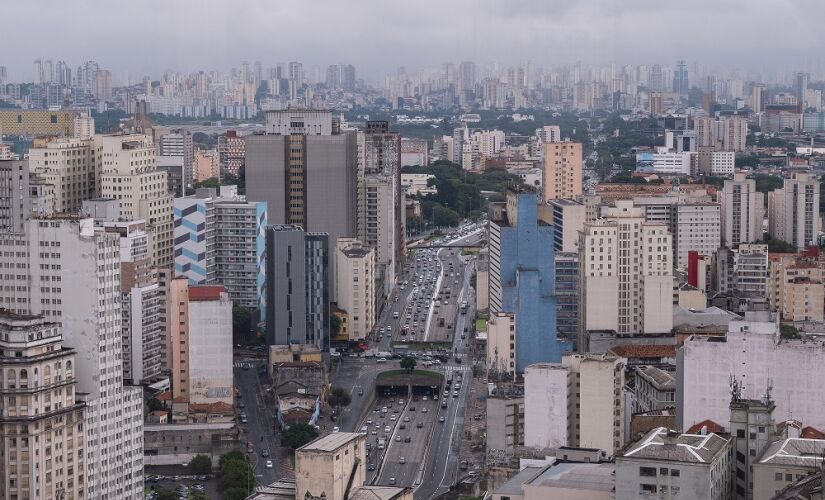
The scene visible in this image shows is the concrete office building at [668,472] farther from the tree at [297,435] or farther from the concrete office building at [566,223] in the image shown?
the concrete office building at [566,223]

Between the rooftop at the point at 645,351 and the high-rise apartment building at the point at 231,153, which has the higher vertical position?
the high-rise apartment building at the point at 231,153

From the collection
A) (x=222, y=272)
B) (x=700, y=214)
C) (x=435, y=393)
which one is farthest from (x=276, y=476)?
(x=700, y=214)

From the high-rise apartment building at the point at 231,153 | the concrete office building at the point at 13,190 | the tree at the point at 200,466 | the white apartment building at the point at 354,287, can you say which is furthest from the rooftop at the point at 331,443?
the high-rise apartment building at the point at 231,153

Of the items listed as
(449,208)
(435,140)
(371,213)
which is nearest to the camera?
(371,213)

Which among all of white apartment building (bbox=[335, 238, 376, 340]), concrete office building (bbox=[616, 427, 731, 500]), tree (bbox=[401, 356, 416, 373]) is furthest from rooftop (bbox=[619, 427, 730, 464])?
white apartment building (bbox=[335, 238, 376, 340])

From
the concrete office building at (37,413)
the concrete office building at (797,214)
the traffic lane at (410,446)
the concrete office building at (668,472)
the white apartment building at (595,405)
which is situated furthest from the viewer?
the concrete office building at (797,214)

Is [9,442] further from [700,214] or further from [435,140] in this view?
[435,140]

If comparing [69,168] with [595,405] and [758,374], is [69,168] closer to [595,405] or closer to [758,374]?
[595,405]

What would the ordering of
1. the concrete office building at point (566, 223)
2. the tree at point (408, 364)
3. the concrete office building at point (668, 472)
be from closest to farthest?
the concrete office building at point (668, 472) → the tree at point (408, 364) → the concrete office building at point (566, 223)
